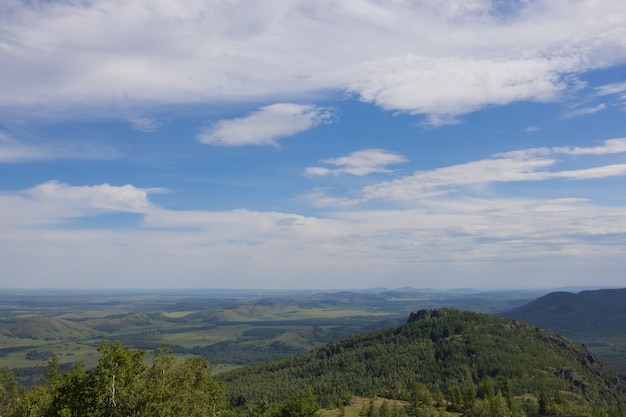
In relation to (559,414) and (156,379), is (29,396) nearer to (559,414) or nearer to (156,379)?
(156,379)

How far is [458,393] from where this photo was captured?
6009 inches

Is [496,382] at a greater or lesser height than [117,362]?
lesser

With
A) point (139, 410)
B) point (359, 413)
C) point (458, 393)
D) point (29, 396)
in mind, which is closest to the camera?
point (139, 410)

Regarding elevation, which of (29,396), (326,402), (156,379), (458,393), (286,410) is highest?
(156,379)

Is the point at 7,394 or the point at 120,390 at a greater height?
the point at 120,390

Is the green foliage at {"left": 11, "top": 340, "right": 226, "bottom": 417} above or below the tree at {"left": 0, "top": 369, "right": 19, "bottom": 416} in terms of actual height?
A: above

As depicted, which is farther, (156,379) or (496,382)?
(496,382)

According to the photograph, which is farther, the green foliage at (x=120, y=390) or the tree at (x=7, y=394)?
the tree at (x=7, y=394)

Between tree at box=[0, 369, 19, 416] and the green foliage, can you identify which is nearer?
the green foliage

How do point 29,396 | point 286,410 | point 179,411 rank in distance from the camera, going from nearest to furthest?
point 179,411
point 29,396
point 286,410

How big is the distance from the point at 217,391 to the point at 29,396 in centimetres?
3809

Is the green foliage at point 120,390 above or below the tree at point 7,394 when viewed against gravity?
above

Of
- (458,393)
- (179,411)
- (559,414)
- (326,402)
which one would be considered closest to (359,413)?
(458,393)

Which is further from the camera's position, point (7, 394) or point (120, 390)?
point (7, 394)
